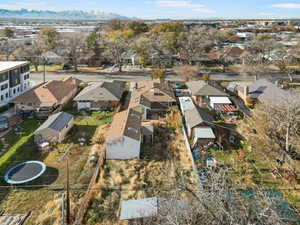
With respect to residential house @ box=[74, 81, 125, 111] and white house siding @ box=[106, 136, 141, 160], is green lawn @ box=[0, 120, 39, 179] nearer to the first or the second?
white house siding @ box=[106, 136, 141, 160]

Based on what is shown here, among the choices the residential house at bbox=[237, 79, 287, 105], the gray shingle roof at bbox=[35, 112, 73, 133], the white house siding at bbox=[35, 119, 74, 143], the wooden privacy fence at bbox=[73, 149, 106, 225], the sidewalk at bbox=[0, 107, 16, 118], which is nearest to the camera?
the wooden privacy fence at bbox=[73, 149, 106, 225]

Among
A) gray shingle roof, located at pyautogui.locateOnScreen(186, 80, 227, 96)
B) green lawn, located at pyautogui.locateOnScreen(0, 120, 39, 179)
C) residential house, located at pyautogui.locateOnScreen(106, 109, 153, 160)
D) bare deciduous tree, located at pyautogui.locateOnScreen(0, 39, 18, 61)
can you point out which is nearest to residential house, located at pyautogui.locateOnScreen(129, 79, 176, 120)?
gray shingle roof, located at pyautogui.locateOnScreen(186, 80, 227, 96)

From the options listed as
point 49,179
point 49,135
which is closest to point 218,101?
point 49,135

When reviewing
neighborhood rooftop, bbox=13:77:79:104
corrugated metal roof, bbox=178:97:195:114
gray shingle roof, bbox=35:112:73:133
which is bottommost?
gray shingle roof, bbox=35:112:73:133

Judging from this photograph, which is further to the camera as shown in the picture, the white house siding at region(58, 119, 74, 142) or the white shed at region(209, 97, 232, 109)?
the white shed at region(209, 97, 232, 109)

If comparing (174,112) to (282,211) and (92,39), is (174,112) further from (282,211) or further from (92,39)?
(92,39)

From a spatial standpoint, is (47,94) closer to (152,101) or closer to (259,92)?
(152,101)

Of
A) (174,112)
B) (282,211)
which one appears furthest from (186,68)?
(282,211)
